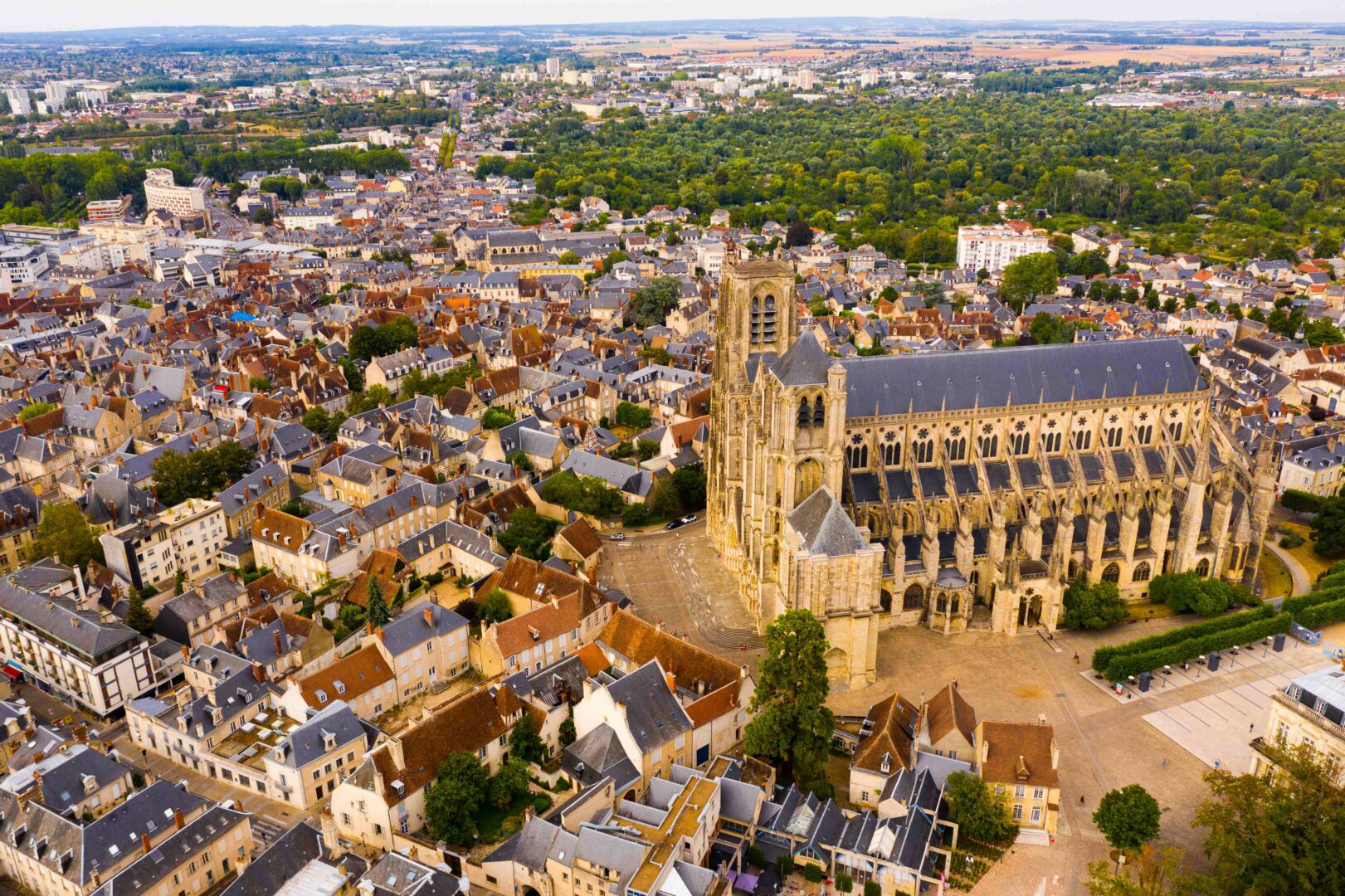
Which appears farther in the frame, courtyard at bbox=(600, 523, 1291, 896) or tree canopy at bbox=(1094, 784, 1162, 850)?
courtyard at bbox=(600, 523, 1291, 896)

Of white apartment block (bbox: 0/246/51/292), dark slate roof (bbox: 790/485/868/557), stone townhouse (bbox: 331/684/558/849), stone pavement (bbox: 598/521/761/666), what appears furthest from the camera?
white apartment block (bbox: 0/246/51/292)

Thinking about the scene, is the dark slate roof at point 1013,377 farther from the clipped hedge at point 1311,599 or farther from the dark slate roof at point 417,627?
the dark slate roof at point 417,627

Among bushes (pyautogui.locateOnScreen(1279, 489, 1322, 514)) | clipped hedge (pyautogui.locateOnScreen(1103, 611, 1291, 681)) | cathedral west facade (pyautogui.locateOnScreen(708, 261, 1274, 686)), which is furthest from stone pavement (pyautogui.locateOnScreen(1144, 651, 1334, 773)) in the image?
bushes (pyautogui.locateOnScreen(1279, 489, 1322, 514))

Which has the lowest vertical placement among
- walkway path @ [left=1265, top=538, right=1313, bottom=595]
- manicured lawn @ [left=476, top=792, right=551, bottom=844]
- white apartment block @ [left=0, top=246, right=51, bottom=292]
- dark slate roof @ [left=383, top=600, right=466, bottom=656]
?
manicured lawn @ [left=476, top=792, right=551, bottom=844]

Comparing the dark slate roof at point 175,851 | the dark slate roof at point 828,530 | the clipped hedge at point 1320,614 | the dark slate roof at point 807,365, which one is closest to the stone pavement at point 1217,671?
the clipped hedge at point 1320,614

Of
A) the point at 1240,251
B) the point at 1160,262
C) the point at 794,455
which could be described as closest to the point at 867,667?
the point at 794,455

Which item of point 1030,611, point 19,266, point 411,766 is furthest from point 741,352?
point 19,266

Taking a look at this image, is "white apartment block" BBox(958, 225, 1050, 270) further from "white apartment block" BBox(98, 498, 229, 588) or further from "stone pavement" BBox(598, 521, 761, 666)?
"white apartment block" BBox(98, 498, 229, 588)
